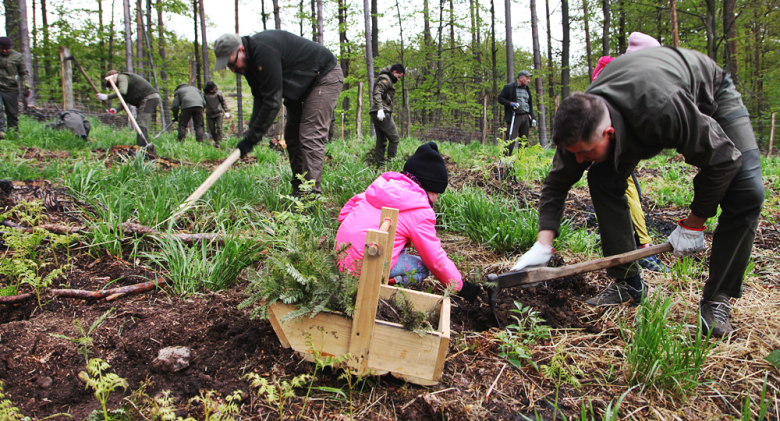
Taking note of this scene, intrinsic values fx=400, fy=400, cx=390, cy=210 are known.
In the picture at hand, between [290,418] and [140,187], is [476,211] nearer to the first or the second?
[290,418]

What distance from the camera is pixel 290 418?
144cm

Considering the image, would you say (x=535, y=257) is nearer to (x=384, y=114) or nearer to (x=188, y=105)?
(x=384, y=114)

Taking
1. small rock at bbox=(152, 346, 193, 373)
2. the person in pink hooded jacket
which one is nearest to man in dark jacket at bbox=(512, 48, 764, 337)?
the person in pink hooded jacket

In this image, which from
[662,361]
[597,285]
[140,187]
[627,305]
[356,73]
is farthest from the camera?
[356,73]

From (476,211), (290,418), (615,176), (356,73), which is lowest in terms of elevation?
(290,418)

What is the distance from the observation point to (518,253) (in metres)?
3.05

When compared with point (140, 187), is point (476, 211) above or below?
below

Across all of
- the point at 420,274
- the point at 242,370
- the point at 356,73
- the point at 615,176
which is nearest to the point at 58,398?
the point at 242,370

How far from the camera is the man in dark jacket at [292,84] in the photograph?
11.3ft

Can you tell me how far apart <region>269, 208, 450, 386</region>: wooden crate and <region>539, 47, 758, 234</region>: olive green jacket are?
1.09 metres

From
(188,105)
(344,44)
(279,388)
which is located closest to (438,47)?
(344,44)

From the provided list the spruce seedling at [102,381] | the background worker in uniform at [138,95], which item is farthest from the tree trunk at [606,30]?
the spruce seedling at [102,381]

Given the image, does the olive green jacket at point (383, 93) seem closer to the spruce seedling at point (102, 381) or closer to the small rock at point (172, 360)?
the small rock at point (172, 360)

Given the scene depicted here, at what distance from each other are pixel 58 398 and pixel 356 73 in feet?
53.7
